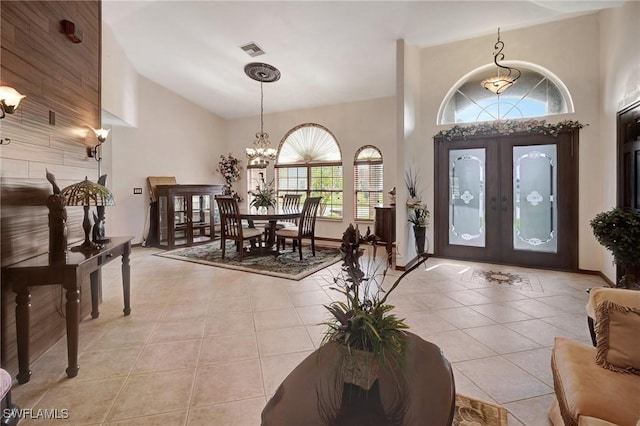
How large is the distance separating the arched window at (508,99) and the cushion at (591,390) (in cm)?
449

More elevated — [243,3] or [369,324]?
[243,3]

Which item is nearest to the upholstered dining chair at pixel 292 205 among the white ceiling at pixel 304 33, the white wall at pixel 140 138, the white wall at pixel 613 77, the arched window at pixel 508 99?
the white ceiling at pixel 304 33

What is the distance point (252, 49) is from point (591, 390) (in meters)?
5.81

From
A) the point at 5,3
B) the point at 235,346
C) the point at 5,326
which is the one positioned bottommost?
the point at 235,346

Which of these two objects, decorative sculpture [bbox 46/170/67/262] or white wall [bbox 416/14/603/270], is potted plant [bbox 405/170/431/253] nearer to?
white wall [bbox 416/14/603/270]

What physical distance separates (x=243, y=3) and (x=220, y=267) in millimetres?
3946

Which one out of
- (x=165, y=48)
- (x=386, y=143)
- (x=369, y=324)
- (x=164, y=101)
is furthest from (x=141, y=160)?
(x=369, y=324)

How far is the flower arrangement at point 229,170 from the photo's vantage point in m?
8.40

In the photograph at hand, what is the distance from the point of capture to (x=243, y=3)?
163 inches

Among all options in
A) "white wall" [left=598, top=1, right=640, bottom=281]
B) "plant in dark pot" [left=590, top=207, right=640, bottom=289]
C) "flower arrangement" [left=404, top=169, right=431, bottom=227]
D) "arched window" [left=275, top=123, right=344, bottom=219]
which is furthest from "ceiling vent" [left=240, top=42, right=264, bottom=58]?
"plant in dark pot" [left=590, top=207, right=640, bottom=289]

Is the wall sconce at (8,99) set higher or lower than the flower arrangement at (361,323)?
higher

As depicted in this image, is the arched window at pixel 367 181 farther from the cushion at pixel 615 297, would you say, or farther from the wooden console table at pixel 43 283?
the wooden console table at pixel 43 283

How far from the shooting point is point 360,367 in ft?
3.64

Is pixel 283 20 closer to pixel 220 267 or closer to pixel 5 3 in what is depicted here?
pixel 5 3
